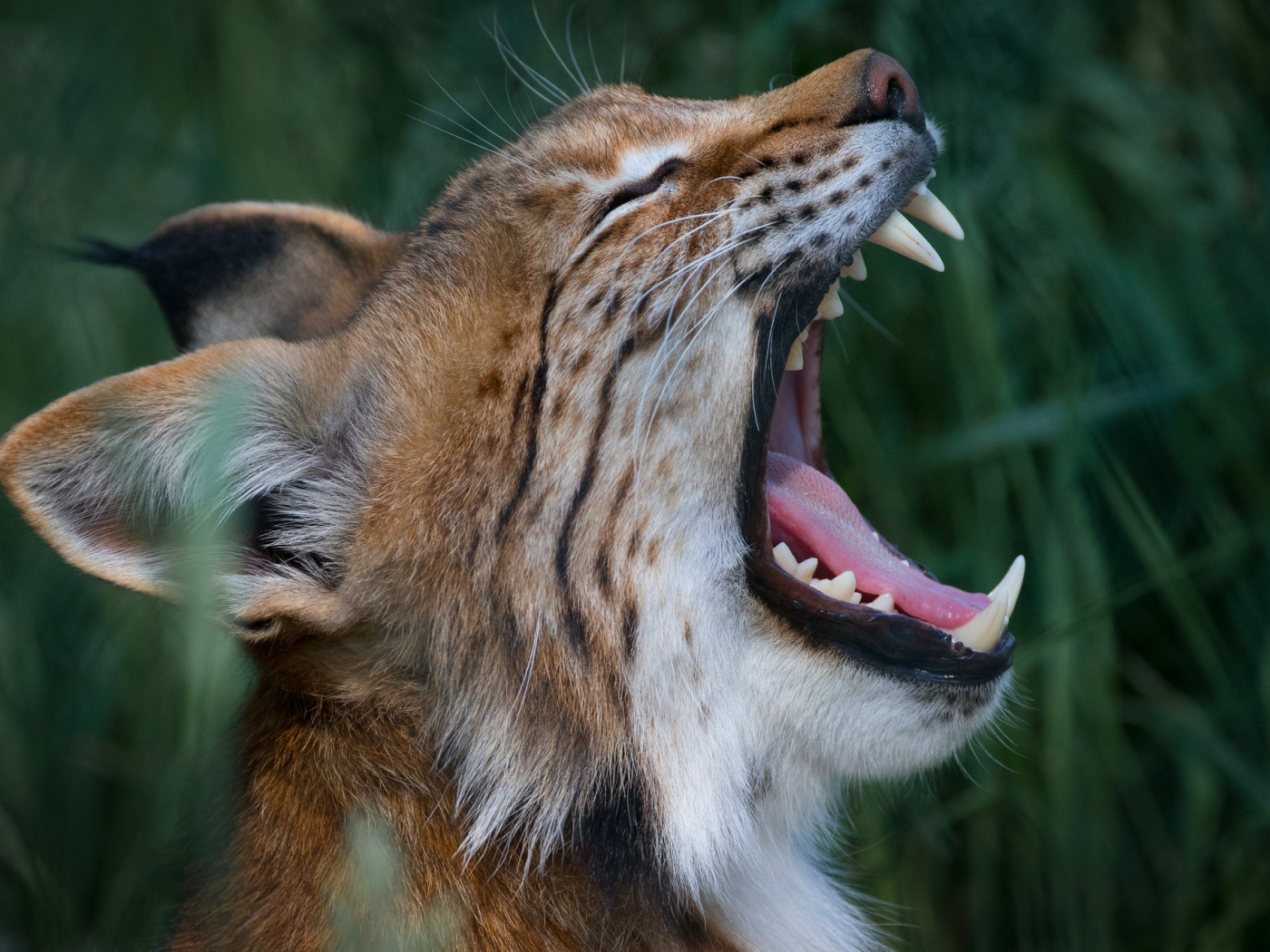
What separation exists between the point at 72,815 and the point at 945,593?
2.78m

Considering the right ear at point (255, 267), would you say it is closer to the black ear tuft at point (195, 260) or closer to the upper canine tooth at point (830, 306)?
the black ear tuft at point (195, 260)

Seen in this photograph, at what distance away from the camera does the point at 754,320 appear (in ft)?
9.07

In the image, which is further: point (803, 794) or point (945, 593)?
point (945, 593)

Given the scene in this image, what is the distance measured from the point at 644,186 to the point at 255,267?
1177mm

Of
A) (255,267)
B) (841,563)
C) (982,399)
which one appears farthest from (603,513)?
(982,399)

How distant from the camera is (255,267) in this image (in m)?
3.47

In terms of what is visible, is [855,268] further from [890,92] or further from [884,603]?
[884,603]

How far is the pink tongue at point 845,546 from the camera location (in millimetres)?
2895

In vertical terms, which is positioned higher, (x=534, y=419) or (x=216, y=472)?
(x=534, y=419)

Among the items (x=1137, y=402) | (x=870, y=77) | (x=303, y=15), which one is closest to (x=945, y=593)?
(x=870, y=77)

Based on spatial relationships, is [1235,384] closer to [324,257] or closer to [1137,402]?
[1137,402]

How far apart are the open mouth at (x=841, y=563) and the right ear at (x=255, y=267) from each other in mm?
1169

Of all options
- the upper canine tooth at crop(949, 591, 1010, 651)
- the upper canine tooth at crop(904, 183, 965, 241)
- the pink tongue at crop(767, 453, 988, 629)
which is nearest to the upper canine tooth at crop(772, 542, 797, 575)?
the pink tongue at crop(767, 453, 988, 629)

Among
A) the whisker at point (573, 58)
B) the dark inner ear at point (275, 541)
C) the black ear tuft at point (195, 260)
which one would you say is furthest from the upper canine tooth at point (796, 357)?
the black ear tuft at point (195, 260)
